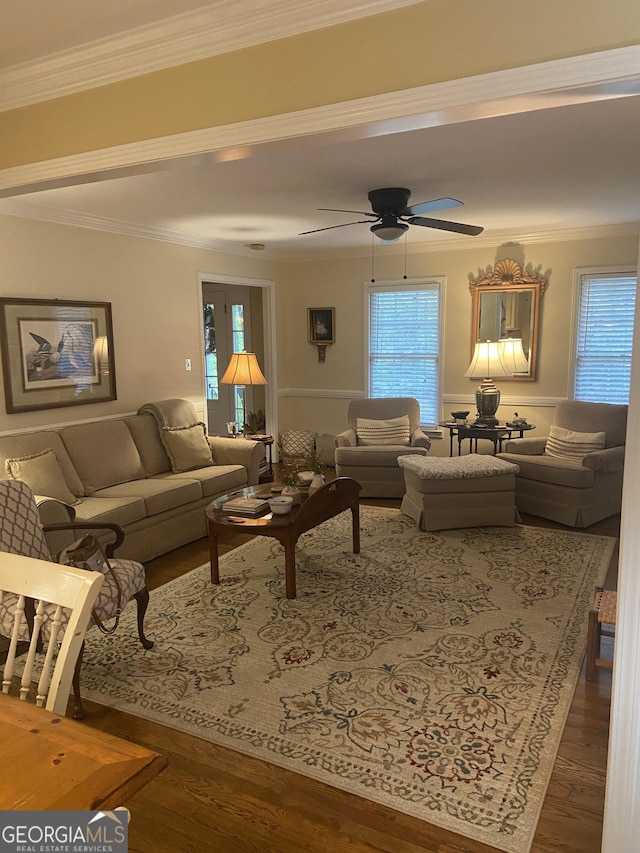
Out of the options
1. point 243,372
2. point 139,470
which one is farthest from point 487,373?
point 139,470

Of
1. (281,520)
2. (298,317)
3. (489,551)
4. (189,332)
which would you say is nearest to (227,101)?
(281,520)

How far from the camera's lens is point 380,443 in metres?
6.14

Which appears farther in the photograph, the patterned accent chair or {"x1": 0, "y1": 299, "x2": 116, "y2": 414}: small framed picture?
{"x1": 0, "y1": 299, "x2": 116, "y2": 414}: small framed picture

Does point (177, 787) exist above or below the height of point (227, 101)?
below

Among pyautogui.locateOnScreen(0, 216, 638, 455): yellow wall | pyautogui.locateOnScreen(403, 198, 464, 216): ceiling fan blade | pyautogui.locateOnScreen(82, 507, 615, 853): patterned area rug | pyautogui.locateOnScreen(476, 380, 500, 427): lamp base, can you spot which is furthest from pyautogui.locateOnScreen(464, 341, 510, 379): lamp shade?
pyautogui.locateOnScreen(403, 198, 464, 216): ceiling fan blade

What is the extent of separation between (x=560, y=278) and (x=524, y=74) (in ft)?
15.7

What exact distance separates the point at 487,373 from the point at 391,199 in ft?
7.61

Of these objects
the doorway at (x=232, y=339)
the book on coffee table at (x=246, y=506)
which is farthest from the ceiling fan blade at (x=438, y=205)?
the doorway at (x=232, y=339)

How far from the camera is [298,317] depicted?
7.57 meters

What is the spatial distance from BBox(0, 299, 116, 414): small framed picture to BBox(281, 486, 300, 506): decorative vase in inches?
76.3

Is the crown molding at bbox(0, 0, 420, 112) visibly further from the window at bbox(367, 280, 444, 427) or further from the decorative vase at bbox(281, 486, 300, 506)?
the window at bbox(367, 280, 444, 427)

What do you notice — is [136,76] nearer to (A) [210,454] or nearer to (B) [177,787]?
(B) [177,787]

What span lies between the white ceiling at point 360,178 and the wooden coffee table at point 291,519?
1.99m

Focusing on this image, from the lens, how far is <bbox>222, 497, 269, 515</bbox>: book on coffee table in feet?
12.6
